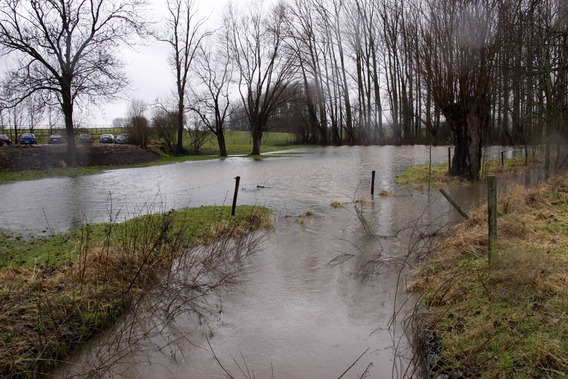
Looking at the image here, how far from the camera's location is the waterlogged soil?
24.1 meters

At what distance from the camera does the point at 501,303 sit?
182 inches

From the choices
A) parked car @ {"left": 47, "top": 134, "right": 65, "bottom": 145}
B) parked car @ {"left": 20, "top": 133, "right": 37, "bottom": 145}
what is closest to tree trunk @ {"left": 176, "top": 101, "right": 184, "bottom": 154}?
parked car @ {"left": 47, "top": 134, "right": 65, "bottom": 145}

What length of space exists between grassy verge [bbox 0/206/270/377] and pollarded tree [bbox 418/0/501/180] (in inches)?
406

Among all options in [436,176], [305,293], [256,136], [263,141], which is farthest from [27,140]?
[305,293]

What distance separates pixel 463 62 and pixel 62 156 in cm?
2406

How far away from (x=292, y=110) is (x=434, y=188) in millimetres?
42966

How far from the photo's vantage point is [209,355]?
4.71m

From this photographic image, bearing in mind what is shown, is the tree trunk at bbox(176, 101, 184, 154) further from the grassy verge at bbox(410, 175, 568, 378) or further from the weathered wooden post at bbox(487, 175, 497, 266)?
the weathered wooden post at bbox(487, 175, 497, 266)

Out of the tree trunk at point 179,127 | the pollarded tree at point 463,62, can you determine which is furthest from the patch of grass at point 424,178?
the tree trunk at point 179,127

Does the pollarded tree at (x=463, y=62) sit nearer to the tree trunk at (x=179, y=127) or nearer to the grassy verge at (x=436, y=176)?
the grassy verge at (x=436, y=176)

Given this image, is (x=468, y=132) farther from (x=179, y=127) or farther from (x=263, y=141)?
(x=263, y=141)

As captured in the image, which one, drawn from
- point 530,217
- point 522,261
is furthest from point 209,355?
point 530,217

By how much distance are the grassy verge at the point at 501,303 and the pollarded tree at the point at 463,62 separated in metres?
8.59

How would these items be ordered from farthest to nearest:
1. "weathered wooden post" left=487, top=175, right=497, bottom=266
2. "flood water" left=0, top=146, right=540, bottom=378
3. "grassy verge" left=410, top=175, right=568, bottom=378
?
"weathered wooden post" left=487, top=175, right=497, bottom=266
"flood water" left=0, top=146, right=540, bottom=378
"grassy verge" left=410, top=175, right=568, bottom=378
